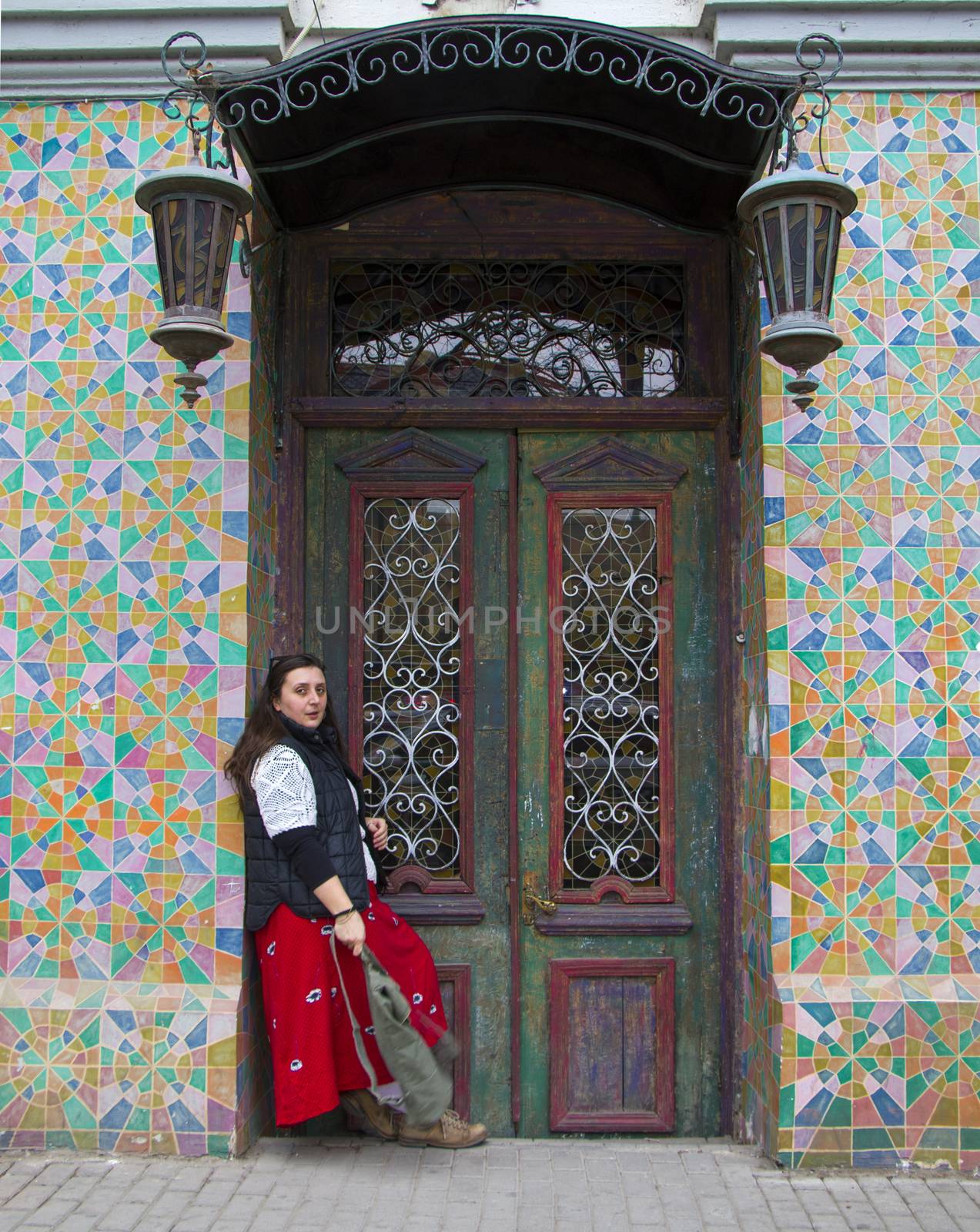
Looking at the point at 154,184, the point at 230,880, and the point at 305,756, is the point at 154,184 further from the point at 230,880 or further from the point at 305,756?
the point at 230,880

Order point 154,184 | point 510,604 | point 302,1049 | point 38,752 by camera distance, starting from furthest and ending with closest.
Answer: point 510,604
point 38,752
point 302,1049
point 154,184

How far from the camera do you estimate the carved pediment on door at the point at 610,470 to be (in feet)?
15.0

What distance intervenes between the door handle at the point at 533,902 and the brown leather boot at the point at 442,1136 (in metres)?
0.79

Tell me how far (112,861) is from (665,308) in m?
3.09

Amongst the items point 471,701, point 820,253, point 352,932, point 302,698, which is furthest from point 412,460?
point 352,932

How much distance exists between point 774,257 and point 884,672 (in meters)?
1.52

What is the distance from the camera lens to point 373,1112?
409 centimetres

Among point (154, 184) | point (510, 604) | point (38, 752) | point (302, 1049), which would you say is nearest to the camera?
point (154, 184)

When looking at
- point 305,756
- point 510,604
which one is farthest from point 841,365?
point 305,756

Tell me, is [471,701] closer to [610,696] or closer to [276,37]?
[610,696]

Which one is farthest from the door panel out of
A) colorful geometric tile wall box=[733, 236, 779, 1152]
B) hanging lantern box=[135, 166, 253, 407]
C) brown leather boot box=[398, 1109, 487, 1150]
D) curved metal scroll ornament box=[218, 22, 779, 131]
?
curved metal scroll ornament box=[218, 22, 779, 131]

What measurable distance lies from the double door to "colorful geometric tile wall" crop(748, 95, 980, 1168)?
A: 0.54m

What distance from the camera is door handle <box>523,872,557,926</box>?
14.6ft

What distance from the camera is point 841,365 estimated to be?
4.12m
